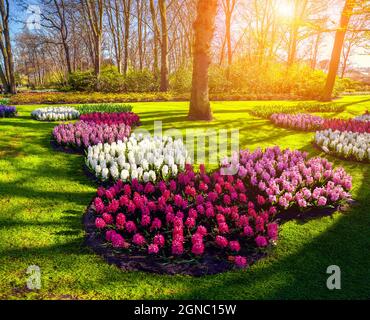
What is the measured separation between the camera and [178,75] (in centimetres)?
2855

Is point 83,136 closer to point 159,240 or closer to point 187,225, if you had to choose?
point 187,225

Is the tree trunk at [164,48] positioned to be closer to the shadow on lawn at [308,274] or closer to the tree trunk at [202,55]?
the tree trunk at [202,55]

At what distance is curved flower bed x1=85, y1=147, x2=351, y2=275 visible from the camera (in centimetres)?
385

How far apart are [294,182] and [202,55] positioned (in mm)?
7578

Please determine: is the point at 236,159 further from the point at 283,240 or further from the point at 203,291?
the point at 203,291

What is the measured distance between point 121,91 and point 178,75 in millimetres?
5250

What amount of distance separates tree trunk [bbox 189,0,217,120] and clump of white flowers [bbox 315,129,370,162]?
4709 mm

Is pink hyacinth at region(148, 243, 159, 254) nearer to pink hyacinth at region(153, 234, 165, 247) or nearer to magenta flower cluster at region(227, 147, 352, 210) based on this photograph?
pink hyacinth at region(153, 234, 165, 247)

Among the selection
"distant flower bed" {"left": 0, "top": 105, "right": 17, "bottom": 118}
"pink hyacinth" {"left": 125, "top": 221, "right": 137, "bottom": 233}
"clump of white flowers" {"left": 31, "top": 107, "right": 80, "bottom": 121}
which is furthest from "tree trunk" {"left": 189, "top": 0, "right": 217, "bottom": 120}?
"pink hyacinth" {"left": 125, "top": 221, "right": 137, "bottom": 233}

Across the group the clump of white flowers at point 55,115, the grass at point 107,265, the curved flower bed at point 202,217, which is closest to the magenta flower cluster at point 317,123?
the grass at point 107,265

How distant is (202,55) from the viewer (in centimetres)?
1159

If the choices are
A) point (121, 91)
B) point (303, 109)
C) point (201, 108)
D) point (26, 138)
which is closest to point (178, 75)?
point (121, 91)

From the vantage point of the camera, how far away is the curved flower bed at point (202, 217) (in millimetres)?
3854

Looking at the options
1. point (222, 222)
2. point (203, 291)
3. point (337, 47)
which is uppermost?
point (337, 47)
